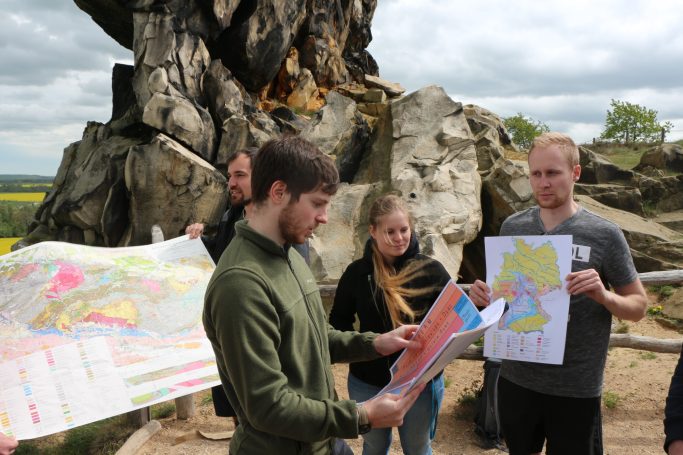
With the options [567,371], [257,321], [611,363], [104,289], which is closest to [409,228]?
[567,371]

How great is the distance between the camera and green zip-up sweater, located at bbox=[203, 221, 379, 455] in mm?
1468

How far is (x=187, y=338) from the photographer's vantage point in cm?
356

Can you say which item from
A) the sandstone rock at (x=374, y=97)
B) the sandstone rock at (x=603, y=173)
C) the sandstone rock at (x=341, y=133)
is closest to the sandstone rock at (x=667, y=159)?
the sandstone rock at (x=603, y=173)

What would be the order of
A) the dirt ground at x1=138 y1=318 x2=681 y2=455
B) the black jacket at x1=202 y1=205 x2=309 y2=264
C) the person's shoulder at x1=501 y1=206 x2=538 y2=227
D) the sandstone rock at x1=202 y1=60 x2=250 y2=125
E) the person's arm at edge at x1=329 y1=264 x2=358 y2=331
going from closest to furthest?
the person's shoulder at x1=501 y1=206 x2=538 y2=227 < the person's arm at edge at x1=329 y1=264 x2=358 y2=331 < the black jacket at x1=202 y1=205 x2=309 y2=264 < the dirt ground at x1=138 y1=318 x2=681 y2=455 < the sandstone rock at x1=202 y1=60 x2=250 y2=125

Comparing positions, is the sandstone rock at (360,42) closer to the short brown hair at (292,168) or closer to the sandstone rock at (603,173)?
the sandstone rock at (603,173)

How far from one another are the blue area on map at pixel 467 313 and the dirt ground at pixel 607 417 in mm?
3463

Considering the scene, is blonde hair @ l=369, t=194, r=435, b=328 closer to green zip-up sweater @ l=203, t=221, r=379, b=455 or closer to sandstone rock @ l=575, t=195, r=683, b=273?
A: green zip-up sweater @ l=203, t=221, r=379, b=455

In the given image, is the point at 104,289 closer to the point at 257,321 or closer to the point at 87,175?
the point at 257,321

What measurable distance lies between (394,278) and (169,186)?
8426 mm

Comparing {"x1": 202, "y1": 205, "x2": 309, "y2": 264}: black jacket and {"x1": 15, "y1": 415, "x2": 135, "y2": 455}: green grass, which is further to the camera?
{"x1": 15, "y1": 415, "x2": 135, "y2": 455}: green grass

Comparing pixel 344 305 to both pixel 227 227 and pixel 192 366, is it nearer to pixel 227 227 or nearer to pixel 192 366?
pixel 192 366

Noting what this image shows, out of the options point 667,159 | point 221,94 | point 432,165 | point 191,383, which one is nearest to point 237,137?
point 221,94

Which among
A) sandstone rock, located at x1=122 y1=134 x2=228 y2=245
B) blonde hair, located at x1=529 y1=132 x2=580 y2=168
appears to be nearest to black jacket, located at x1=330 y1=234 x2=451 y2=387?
blonde hair, located at x1=529 y1=132 x2=580 y2=168

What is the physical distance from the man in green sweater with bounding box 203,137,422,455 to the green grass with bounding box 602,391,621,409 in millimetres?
5015
